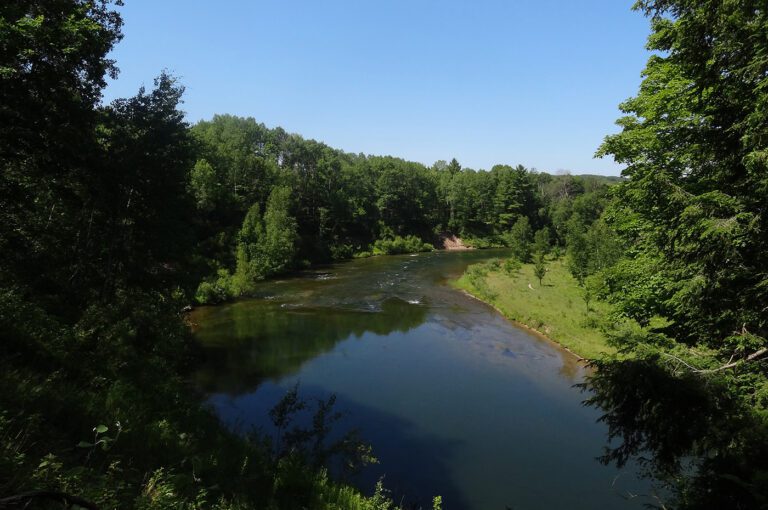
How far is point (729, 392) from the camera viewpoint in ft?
22.3

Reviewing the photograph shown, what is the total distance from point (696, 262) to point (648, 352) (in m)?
1.87

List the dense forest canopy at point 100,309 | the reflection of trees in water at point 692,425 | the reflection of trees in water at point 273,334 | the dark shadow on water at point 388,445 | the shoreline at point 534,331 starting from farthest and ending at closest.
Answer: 1. the shoreline at point 534,331
2. the reflection of trees in water at point 273,334
3. the dark shadow on water at point 388,445
4. the reflection of trees in water at point 692,425
5. the dense forest canopy at point 100,309

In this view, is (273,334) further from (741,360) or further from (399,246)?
(399,246)

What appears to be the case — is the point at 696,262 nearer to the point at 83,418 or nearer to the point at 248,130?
the point at 83,418

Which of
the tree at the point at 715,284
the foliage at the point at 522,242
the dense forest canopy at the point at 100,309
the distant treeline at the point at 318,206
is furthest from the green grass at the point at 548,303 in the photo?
the dense forest canopy at the point at 100,309

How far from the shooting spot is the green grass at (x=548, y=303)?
82.4 feet

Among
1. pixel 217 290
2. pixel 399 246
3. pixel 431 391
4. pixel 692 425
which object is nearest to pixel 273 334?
pixel 217 290

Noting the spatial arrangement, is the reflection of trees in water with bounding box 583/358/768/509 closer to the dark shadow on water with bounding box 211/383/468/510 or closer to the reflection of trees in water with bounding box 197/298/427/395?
the dark shadow on water with bounding box 211/383/468/510

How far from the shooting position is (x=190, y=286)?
18.9m

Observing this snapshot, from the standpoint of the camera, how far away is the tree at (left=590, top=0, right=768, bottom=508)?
6133mm

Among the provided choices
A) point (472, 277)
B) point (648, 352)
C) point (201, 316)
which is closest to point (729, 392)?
point (648, 352)

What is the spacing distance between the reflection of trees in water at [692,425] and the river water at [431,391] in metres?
5.73

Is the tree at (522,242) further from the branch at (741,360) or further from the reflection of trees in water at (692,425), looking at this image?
the branch at (741,360)

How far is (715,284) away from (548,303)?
27.6 meters
